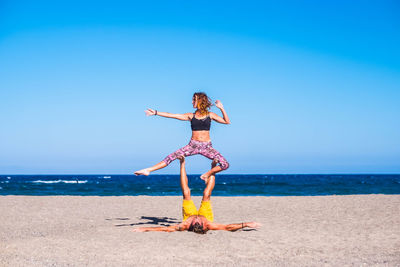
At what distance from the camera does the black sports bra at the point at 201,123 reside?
8.24 meters

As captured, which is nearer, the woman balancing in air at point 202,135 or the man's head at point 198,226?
the man's head at point 198,226

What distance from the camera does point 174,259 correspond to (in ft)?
19.1

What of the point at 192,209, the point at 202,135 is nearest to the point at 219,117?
the point at 202,135

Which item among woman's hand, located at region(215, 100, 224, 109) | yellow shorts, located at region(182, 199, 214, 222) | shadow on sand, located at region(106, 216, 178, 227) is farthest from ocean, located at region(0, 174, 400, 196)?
woman's hand, located at region(215, 100, 224, 109)

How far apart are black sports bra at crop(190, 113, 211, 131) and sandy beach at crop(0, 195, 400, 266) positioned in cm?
205

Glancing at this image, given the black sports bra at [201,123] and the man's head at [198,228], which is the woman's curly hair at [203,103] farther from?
the man's head at [198,228]

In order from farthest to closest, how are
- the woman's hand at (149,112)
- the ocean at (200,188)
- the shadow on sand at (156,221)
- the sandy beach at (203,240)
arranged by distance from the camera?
the ocean at (200,188) → the shadow on sand at (156,221) → the woman's hand at (149,112) → the sandy beach at (203,240)

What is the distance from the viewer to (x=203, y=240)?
7.38 m

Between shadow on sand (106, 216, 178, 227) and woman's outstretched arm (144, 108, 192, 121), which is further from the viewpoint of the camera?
shadow on sand (106, 216, 178, 227)

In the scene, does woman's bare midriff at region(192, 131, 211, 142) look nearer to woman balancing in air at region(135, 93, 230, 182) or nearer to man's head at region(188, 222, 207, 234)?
woman balancing in air at region(135, 93, 230, 182)

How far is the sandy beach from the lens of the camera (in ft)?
19.1

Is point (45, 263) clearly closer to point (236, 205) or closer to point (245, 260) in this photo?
point (245, 260)

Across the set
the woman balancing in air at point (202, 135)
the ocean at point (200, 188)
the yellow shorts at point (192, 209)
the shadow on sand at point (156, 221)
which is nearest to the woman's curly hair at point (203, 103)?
the woman balancing in air at point (202, 135)

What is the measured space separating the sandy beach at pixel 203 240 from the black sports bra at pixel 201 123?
2.05 meters
